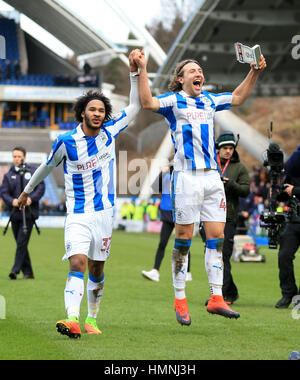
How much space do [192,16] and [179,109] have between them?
27.0 meters

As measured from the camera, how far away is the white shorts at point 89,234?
678cm

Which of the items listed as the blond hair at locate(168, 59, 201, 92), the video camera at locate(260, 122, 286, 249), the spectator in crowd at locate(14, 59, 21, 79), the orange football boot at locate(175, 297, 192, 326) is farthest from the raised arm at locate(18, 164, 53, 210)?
the spectator in crowd at locate(14, 59, 21, 79)

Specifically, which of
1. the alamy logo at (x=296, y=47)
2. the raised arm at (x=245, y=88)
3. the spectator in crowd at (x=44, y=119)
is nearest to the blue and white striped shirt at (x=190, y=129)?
the raised arm at (x=245, y=88)

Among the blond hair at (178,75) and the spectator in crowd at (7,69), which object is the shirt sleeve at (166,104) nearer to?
the blond hair at (178,75)

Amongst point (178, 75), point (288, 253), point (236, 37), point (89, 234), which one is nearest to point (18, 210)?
point (288, 253)

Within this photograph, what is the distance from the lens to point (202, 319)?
8.30 m

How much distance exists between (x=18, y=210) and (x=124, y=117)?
5755 millimetres

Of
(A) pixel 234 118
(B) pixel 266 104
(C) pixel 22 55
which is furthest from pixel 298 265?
(B) pixel 266 104

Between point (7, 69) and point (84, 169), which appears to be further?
point (7, 69)

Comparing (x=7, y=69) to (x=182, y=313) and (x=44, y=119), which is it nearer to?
(x=44, y=119)

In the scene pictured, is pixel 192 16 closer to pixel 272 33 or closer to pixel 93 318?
pixel 272 33

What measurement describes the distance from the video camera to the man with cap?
3.00 ft

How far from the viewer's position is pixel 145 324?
790 centimetres
